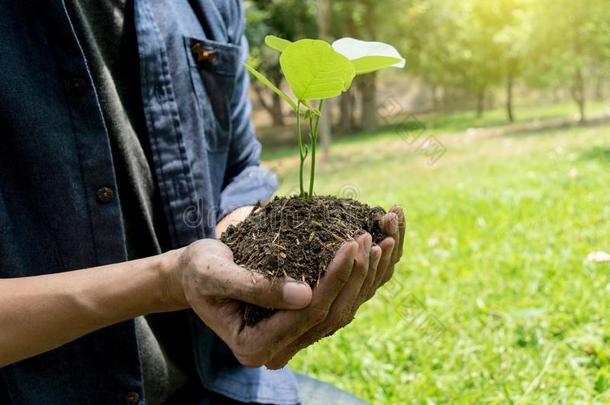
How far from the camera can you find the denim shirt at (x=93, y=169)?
1011 mm

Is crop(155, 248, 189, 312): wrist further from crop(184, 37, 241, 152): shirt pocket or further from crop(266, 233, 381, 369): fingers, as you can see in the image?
crop(184, 37, 241, 152): shirt pocket

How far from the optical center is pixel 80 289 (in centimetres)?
90

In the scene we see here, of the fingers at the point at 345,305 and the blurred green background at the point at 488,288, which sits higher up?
the fingers at the point at 345,305

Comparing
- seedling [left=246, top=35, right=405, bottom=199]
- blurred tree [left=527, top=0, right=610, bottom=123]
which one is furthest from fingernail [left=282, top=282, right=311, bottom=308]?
blurred tree [left=527, top=0, right=610, bottom=123]


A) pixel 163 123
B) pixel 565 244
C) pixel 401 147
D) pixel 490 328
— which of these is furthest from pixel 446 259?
pixel 401 147

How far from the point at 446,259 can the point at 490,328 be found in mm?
795

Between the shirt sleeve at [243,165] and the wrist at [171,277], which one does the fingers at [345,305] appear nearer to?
the wrist at [171,277]

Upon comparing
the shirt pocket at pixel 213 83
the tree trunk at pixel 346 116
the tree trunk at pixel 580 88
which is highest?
Result: the shirt pocket at pixel 213 83

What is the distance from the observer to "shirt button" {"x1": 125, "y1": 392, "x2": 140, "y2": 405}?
109cm

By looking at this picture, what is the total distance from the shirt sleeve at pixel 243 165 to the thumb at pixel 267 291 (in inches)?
19.9

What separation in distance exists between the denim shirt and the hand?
14.1 inches

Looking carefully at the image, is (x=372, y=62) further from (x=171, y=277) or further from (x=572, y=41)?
(x=572, y=41)

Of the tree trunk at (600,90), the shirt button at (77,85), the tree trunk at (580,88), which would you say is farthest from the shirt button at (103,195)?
the tree trunk at (600,90)

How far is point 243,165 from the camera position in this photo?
1.45 metres
